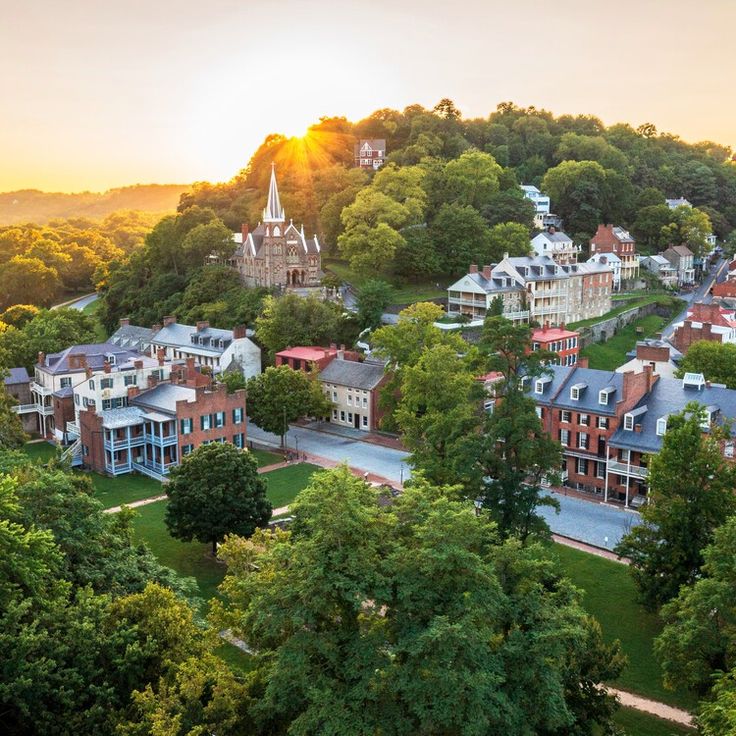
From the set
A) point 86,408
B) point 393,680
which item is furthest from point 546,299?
point 393,680

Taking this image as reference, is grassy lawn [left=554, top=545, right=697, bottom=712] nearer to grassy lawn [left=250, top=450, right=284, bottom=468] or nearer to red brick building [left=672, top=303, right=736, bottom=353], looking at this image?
grassy lawn [left=250, top=450, right=284, bottom=468]

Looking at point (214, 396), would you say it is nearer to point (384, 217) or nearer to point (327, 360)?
point (327, 360)

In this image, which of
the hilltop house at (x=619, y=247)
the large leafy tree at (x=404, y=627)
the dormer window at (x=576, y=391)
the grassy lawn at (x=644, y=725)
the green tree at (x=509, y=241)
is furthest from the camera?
the hilltop house at (x=619, y=247)

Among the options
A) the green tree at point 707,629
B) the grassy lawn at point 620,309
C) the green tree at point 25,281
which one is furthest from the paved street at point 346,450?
the green tree at point 25,281

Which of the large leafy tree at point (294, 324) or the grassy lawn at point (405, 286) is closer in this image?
the large leafy tree at point (294, 324)

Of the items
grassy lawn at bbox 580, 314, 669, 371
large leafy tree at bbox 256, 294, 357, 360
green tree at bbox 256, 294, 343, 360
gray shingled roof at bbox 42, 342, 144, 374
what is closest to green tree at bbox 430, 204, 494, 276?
grassy lawn at bbox 580, 314, 669, 371

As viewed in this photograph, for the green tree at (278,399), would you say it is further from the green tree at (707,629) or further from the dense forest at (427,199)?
the green tree at (707,629)
